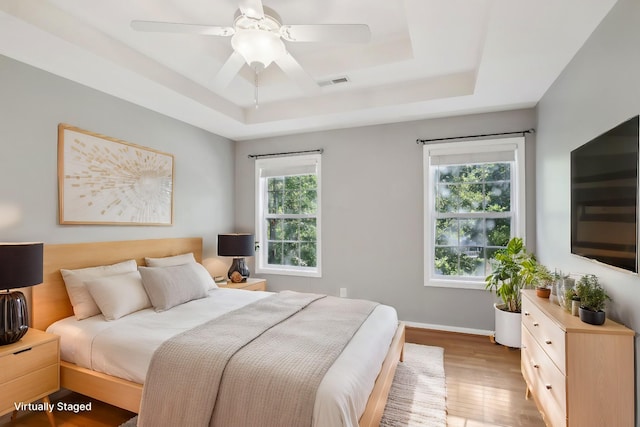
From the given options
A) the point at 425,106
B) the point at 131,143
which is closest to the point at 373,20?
the point at 425,106

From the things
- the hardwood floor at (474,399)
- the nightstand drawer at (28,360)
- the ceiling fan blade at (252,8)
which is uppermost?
the ceiling fan blade at (252,8)

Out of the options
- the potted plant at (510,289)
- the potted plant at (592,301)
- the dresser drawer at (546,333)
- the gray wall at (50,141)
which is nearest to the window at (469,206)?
the potted plant at (510,289)

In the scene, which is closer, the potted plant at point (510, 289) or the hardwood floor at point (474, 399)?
the hardwood floor at point (474, 399)

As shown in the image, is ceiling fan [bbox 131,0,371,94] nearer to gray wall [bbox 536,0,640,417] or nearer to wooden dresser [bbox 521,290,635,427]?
gray wall [bbox 536,0,640,417]

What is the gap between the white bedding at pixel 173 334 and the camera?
155 centimetres

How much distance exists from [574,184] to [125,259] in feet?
12.5

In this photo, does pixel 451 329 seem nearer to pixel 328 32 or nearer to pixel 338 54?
pixel 338 54

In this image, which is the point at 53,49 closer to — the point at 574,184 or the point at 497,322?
the point at 574,184

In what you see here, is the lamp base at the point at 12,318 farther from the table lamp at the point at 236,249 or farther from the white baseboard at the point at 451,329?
the white baseboard at the point at 451,329

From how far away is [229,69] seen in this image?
7.39ft

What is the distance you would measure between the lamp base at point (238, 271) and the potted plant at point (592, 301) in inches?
131

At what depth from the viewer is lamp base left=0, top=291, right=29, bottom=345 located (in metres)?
2.05

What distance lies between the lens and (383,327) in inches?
98.0

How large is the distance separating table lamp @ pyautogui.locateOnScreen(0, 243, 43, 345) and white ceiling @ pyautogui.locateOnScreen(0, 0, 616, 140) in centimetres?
138
